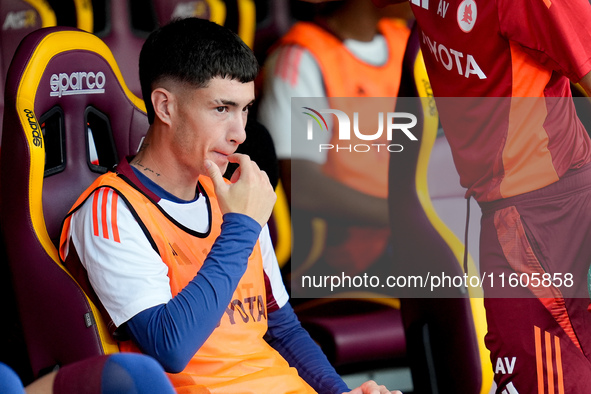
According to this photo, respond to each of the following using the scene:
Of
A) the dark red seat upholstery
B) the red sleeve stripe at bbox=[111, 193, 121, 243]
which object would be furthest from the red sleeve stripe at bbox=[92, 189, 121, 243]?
the dark red seat upholstery

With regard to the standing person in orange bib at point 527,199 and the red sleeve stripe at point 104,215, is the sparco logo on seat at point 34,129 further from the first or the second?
the standing person in orange bib at point 527,199

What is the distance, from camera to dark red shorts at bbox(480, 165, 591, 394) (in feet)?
4.63

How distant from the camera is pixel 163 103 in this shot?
1.28 meters

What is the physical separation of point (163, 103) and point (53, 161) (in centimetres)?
30

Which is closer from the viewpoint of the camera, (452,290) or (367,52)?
(452,290)

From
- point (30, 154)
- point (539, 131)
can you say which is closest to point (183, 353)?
point (30, 154)

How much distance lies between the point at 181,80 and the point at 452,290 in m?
0.95

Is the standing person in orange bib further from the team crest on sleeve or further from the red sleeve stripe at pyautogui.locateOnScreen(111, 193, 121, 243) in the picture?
the red sleeve stripe at pyautogui.locateOnScreen(111, 193, 121, 243)

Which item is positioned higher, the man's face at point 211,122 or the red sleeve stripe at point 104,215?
the man's face at point 211,122

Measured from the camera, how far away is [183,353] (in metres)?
1.09

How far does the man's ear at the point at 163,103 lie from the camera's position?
1.28 meters

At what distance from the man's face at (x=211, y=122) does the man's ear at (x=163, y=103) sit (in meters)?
0.02

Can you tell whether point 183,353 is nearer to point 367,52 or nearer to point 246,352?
point 246,352

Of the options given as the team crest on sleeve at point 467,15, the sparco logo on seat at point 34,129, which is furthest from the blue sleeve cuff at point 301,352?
the team crest on sleeve at point 467,15
